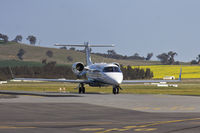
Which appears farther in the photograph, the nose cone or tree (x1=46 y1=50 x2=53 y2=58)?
tree (x1=46 y1=50 x2=53 y2=58)

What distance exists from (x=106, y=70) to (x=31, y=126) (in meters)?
28.2

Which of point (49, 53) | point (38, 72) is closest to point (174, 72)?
point (38, 72)

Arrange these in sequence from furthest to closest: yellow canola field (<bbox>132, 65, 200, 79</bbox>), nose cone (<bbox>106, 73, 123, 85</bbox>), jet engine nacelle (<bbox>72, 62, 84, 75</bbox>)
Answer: yellow canola field (<bbox>132, 65, 200, 79</bbox>)
jet engine nacelle (<bbox>72, 62, 84, 75</bbox>)
nose cone (<bbox>106, 73, 123, 85</bbox>)

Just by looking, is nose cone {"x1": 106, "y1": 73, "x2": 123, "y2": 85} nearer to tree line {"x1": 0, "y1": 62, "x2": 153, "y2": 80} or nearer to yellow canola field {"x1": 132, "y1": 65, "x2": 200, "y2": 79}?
tree line {"x1": 0, "y1": 62, "x2": 153, "y2": 80}

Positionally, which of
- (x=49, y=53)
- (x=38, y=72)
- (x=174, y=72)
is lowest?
(x=38, y=72)

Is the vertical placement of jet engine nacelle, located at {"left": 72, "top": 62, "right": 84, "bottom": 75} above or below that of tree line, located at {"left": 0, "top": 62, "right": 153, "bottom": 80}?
below

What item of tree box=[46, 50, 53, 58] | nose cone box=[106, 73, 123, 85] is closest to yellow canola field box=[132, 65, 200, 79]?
tree box=[46, 50, 53, 58]

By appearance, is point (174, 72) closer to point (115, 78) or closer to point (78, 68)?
point (78, 68)

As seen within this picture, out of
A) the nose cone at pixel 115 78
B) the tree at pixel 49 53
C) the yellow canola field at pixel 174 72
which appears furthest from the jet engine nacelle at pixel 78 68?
the tree at pixel 49 53

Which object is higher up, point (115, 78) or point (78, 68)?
point (78, 68)

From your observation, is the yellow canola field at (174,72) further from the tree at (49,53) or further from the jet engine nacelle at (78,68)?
the jet engine nacelle at (78,68)

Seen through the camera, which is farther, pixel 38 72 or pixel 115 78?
pixel 38 72

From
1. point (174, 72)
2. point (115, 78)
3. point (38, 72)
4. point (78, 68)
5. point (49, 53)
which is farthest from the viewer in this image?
point (49, 53)

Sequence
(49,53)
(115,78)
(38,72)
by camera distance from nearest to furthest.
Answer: (115,78) < (38,72) < (49,53)
